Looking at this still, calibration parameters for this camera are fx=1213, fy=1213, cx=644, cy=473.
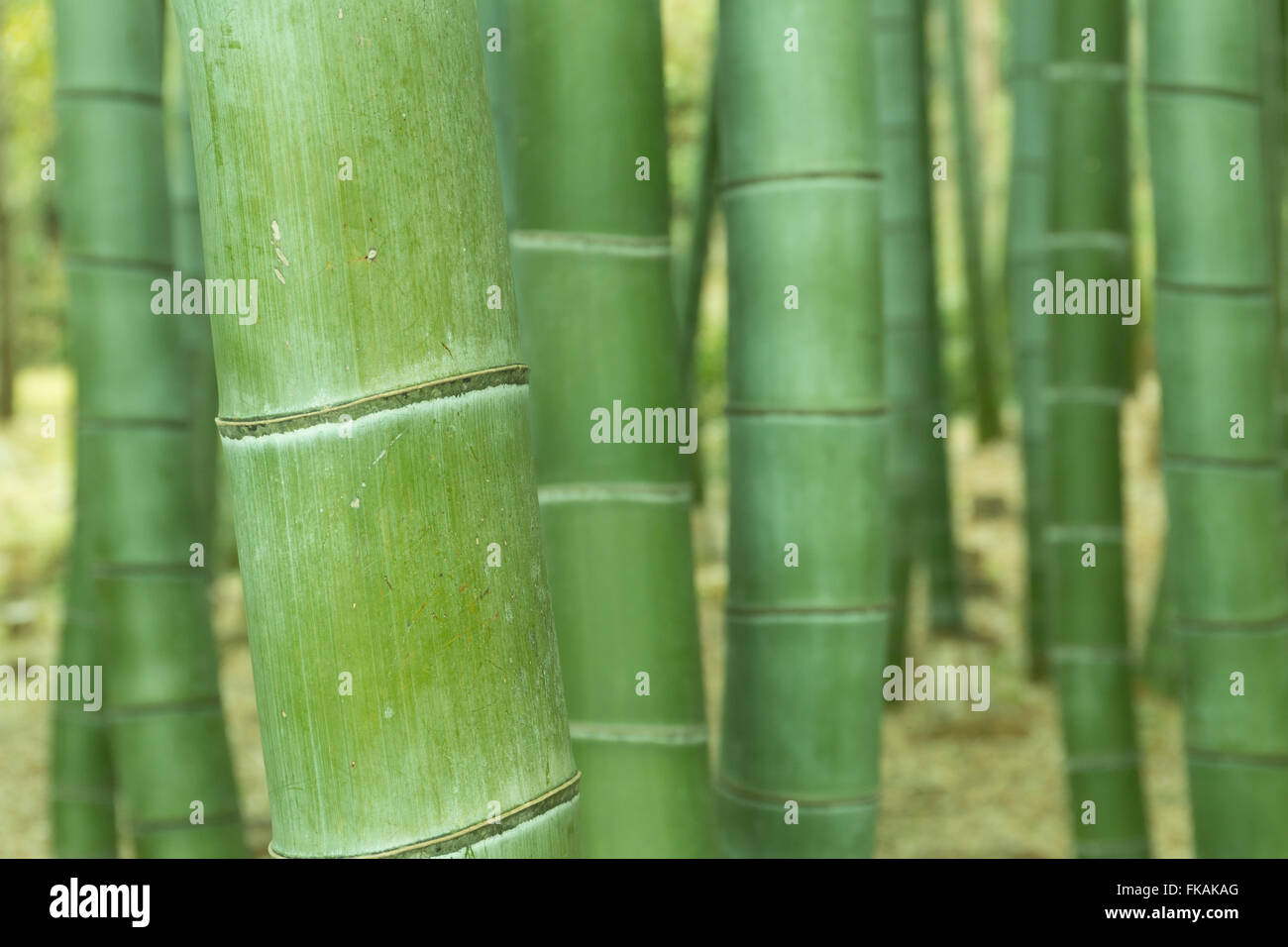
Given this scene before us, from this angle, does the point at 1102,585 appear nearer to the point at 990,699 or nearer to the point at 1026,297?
the point at 1026,297

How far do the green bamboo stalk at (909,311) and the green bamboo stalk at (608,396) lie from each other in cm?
102

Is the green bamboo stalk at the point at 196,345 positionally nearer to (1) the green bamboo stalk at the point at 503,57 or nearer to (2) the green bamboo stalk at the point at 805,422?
(1) the green bamboo stalk at the point at 503,57

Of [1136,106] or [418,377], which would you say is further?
[1136,106]

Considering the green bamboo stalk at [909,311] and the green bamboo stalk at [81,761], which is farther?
the green bamboo stalk at [909,311]

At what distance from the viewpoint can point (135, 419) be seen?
1.13m

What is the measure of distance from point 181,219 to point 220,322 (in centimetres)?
143

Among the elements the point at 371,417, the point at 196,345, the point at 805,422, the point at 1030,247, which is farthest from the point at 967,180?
the point at 371,417

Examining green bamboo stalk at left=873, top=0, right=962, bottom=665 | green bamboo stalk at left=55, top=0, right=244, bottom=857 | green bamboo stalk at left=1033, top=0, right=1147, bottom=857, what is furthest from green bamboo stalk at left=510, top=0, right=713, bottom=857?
green bamboo stalk at left=873, top=0, right=962, bottom=665

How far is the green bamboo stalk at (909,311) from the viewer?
78.9 inches

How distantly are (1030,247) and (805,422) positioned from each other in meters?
1.56

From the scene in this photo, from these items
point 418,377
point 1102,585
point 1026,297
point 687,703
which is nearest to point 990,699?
point 1026,297

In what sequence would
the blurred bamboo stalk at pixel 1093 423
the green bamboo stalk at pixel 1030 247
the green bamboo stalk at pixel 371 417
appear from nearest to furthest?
the green bamboo stalk at pixel 371 417 < the blurred bamboo stalk at pixel 1093 423 < the green bamboo stalk at pixel 1030 247

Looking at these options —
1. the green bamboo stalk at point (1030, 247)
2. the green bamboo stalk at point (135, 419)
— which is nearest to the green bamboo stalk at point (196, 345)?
the green bamboo stalk at point (135, 419)

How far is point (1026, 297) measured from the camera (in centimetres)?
228
